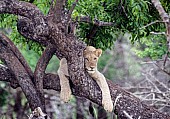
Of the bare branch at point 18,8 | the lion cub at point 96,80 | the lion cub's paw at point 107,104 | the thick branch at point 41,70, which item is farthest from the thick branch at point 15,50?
the lion cub's paw at point 107,104

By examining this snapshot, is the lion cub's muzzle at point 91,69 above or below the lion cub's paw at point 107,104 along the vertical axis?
above

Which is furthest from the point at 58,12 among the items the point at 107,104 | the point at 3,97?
the point at 3,97

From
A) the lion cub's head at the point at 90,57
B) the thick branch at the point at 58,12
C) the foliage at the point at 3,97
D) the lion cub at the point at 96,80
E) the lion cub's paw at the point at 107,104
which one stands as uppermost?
the thick branch at the point at 58,12

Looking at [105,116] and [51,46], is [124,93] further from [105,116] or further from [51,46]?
[105,116]

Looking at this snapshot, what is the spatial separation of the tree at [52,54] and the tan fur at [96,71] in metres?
0.05

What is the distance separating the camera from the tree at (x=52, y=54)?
315 cm

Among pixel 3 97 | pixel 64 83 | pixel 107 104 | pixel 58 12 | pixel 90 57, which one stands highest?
pixel 58 12

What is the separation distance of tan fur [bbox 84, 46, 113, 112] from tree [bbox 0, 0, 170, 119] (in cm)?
5

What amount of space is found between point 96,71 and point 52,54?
0.42 m

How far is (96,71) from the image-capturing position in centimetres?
347

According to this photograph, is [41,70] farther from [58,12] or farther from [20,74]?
[58,12]

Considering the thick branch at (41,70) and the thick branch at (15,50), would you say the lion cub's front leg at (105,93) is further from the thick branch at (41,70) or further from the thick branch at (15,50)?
the thick branch at (15,50)

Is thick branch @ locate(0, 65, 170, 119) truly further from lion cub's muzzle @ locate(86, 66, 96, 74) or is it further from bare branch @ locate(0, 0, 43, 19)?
bare branch @ locate(0, 0, 43, 19)

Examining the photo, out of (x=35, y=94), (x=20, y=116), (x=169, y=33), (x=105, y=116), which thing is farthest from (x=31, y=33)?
(x=105, y=116)
